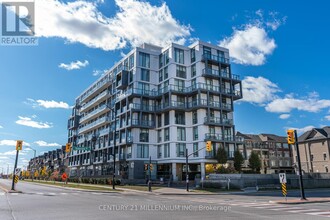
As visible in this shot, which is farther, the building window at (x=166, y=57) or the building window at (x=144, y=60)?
the building window at (x=144, y=60)

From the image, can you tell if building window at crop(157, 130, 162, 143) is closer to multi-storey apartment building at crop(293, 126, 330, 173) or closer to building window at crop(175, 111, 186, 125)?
building window at crop(175, 111, 186, 125)

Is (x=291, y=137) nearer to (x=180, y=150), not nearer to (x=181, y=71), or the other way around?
(x=180, y=150)

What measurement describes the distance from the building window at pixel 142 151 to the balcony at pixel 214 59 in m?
20.4

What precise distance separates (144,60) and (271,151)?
56.6 m

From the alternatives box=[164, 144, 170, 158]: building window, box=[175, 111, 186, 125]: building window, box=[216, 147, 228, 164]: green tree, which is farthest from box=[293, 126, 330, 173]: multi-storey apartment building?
box=[164, 144, 170, 158]: building window

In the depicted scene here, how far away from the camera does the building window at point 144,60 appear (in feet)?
194

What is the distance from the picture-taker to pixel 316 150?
69.1 m

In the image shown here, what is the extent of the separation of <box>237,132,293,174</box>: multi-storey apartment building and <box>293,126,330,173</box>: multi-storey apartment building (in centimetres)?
1860

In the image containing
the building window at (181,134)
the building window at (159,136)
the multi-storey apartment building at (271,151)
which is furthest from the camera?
the multi-storey apartment building at (271,151)

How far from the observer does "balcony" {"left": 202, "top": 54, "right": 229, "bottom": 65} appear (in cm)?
5597

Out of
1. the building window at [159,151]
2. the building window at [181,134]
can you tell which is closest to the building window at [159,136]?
the building window at [159,151]

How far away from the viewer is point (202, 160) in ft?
A: 165

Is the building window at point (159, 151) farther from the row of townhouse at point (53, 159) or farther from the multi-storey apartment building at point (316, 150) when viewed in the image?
the row of townhouse at point (53, 159)

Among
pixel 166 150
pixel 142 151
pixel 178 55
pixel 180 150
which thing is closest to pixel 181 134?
pixel 180 150
